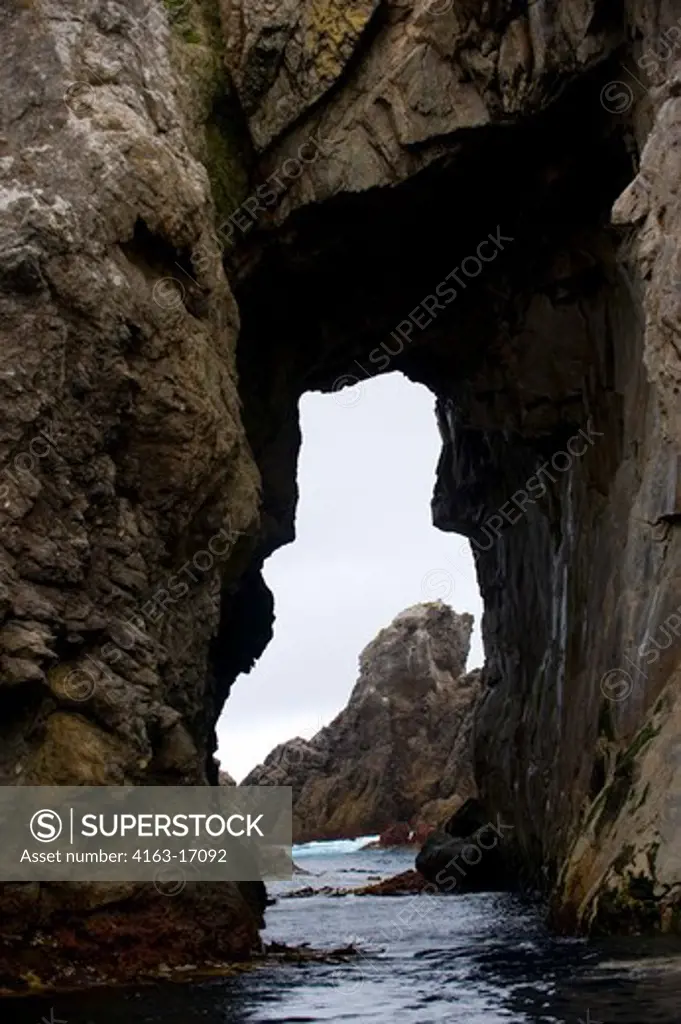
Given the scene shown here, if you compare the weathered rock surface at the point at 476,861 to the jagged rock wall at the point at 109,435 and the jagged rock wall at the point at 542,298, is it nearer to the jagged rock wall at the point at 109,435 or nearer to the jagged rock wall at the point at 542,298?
the jagged rock wall at the point at 542,298

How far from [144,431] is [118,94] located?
6.26m

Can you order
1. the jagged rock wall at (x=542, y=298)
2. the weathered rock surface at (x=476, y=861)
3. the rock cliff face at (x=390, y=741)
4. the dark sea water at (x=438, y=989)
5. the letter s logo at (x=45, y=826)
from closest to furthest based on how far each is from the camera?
the dark sea water at (x=438, y=989) → the letter s logo at (x=45, y=826) → the jagged rock wall at (x=542, y=298) → the weathered rock surface at (x=476, y=861) → the rock cliff face at (x=390, y=741)

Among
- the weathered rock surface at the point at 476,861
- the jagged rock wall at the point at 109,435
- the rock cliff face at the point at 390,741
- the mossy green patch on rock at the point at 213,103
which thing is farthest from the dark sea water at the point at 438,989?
the rock cliff face at the point at 390,741

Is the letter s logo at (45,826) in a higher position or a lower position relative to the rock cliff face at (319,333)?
lower

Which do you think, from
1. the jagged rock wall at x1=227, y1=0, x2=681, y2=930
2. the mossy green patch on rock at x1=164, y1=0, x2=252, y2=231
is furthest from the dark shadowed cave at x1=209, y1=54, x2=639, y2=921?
the mossy green patch on rock at x1=164, y1=0, x2=252, y2=231

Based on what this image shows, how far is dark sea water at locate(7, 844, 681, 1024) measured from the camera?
1317 cm

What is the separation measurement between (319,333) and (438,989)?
1971 centimetres

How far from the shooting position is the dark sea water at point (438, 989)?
1317cm

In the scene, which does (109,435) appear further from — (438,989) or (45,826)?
(438,989)

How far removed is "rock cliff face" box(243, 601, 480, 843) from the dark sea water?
61.5 metres

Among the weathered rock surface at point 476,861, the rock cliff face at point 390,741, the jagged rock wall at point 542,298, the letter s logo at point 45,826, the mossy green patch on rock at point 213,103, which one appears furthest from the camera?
the rock cliff face at point 390,741

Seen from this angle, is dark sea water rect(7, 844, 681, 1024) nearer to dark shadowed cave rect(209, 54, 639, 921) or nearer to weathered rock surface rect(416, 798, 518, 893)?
dark shadowed cave rect(209, 54, 639, 921)

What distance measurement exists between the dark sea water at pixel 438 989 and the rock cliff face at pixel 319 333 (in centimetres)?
183

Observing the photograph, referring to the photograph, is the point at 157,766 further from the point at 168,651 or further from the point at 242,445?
the point at 242,445
